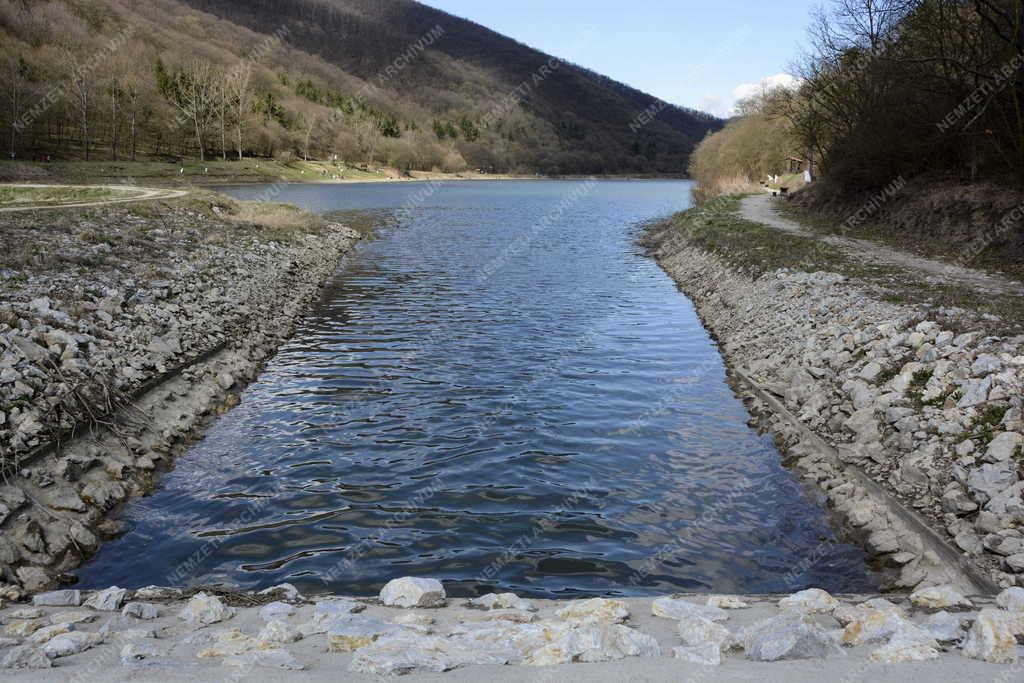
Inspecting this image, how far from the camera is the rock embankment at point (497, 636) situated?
5199 millimetres

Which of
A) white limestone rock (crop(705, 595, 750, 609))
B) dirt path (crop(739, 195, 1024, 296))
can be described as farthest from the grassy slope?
white limestone rock (crop(705, 595, 750, 609))

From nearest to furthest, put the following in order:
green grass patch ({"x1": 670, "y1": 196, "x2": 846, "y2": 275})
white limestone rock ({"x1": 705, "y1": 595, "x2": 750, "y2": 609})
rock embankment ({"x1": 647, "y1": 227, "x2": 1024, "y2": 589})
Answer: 1. white limestone rock ({"x1": 705, "y1": 595, "x2": 750, "y2": 609})
2. rock embankment ({"x1": 647, "y1": 227, "x2": 1024, "y2": 589})
3. green grass patch ({"x1": 670, "y1": 196, "x2": 846, "y2": 275})

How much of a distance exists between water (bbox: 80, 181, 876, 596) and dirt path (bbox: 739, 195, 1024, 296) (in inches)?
229

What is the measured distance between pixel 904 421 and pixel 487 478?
6.07m

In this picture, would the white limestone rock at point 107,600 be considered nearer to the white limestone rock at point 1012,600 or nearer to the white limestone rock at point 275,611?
the white limestone rock at point 275,611

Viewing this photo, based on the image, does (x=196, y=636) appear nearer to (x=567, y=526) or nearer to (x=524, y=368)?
(x=567, y=526)

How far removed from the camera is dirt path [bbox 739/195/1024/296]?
1697cm

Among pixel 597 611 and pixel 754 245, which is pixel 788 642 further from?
pixel 754 245

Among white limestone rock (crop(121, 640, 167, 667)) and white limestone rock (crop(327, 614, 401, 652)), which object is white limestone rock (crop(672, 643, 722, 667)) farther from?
white limestone rock (crop(121, 640, 167, 667))

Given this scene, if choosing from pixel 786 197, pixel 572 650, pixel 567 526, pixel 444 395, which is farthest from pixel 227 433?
pixel 786 197

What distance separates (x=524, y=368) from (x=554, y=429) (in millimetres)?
4086

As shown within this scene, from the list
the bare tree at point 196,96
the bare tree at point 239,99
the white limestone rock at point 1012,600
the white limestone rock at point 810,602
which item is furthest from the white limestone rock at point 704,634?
the bare tree at point 239,99

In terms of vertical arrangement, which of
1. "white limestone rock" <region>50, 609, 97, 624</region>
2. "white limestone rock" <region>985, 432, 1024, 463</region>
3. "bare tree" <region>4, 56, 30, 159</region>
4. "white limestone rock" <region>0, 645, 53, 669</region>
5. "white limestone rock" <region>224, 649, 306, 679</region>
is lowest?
"white limestone rock" <region>50, 609, 97, 624</region>

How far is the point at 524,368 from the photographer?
1745 cm
